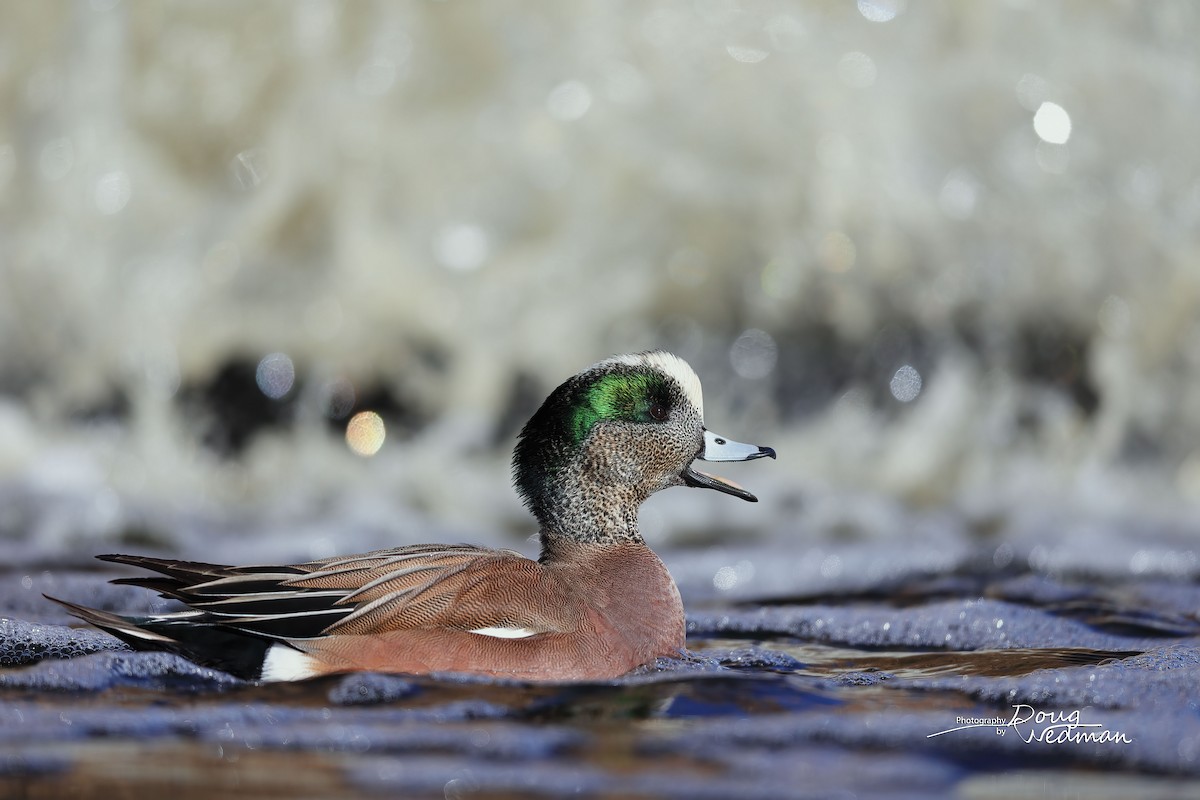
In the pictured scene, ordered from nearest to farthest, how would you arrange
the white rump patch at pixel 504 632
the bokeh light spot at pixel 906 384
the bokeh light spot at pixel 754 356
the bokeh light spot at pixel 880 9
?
the white rump patch at pixel 504 632, the bokeh light spot at pixel 906 384, the bokeh light spot at pixel 754 356, the bokeh light spot at pixel 880 9

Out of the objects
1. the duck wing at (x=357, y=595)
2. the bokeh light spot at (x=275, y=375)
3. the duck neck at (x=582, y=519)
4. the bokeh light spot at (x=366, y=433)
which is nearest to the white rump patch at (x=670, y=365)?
the duck neck at (x=582, y=519)

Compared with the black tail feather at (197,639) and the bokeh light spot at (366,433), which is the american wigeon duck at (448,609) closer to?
the black tail feather at (197,639)

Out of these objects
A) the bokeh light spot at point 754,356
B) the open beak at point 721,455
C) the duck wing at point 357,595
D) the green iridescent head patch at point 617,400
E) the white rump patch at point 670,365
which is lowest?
the duck wing at point 357,595

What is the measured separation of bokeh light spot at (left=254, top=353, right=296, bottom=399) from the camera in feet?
28.1

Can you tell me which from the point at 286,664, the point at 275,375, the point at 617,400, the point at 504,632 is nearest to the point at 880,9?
the point at 275,375

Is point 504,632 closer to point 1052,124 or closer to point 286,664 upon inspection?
point 286,664

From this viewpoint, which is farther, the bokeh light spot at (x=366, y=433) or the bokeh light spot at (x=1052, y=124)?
the bokeh light spot at (x=1052, y=124)

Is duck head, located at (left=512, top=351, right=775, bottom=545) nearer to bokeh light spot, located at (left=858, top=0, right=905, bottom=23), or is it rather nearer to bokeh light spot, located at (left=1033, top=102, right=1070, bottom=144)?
bokeh light spot, located at (left=1033, top=102, right=1070, bottom=144)

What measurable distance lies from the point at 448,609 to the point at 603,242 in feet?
16.2

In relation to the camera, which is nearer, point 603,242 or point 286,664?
point 286,664

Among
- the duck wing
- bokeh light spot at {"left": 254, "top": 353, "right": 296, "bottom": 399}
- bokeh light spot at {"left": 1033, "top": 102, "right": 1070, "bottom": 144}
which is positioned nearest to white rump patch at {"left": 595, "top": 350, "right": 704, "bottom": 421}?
the duck wing

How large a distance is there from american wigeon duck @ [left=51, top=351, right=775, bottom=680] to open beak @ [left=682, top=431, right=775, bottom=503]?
0.37 metres

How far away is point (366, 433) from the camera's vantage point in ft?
27.7

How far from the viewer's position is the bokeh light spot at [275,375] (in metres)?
8.55
